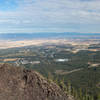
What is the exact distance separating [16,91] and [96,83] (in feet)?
303

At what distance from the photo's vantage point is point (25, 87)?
41.4 metres

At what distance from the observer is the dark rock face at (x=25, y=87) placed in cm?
3991

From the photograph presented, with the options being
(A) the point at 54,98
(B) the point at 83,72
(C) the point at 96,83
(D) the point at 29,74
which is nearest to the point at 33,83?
(D) the point at 29,74

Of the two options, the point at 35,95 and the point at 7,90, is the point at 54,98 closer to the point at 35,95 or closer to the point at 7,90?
the point at 35,95

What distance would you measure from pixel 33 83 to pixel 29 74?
8.30 feet

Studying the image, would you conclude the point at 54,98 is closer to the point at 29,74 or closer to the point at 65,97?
the point at 65,97

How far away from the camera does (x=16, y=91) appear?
40.5 metres

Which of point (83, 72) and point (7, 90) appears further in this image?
point (83, 72)

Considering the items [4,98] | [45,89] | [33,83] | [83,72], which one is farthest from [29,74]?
[83,72]

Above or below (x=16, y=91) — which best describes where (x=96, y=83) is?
below

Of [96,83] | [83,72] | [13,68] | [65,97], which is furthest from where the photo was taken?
[83,72]

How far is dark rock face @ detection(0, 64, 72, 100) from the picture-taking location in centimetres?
3991

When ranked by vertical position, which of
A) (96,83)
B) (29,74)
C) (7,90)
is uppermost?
(29,74)

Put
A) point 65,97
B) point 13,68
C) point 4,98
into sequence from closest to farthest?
point 4,98
point 65,97
point 13,68
